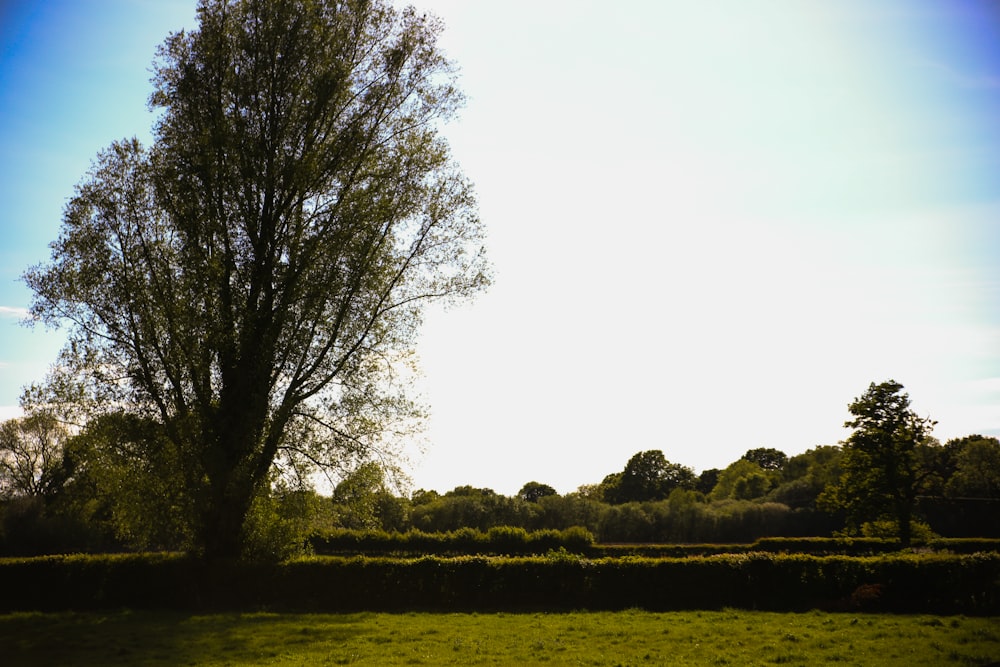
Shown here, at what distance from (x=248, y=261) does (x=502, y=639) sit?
13.9m

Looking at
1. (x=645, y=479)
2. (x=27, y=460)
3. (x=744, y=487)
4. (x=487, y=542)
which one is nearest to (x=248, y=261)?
(x=487, y=542)

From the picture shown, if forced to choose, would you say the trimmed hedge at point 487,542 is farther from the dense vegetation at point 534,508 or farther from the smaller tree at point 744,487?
the smaller tree at point 744,487

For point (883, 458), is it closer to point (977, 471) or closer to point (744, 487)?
point (977, 471)

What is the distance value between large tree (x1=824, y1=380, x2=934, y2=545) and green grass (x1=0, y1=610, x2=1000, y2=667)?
73.2ft

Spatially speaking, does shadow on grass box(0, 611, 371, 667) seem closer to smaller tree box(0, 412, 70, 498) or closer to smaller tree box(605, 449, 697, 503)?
smaller tree box(0, 412, 70, 498)

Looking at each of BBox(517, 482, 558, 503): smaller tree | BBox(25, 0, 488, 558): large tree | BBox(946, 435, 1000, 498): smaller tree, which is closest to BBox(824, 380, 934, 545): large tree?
BBox(25, 0, 488, 558): large tree

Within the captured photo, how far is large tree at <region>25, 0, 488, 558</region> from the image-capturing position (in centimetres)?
1986

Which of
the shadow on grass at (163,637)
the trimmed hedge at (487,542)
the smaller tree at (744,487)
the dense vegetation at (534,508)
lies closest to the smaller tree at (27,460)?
the dense vegetation at (534,508)

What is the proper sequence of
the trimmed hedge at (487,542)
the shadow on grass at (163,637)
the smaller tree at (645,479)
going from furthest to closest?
1. the smaller tree at (645,479)
2. the trimmed hedge at (487,542)
3. the shadow on grass at (163,637)

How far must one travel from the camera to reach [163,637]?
1598cm

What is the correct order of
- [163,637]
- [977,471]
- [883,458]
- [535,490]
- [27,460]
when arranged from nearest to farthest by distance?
[163,637] < [883,458] < [27,460] < [977,471] < [535,490]

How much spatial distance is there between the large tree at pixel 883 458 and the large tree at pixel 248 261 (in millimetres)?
28575

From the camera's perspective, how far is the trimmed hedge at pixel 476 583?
67.8ft

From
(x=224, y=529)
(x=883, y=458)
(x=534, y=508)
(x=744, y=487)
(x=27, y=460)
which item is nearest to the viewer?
(x=224, y=529)
